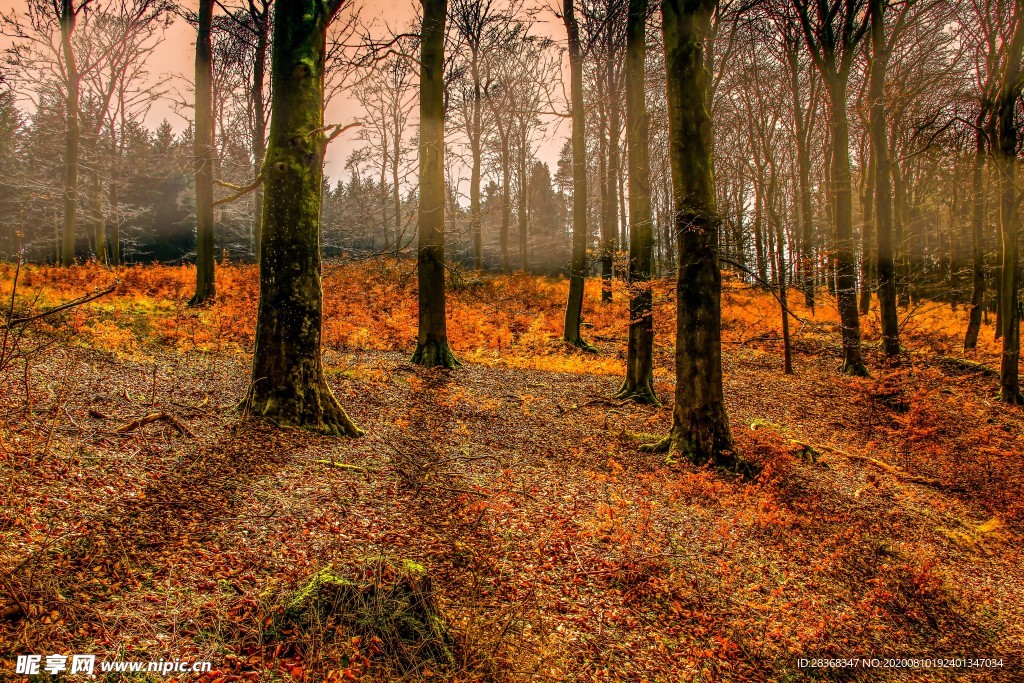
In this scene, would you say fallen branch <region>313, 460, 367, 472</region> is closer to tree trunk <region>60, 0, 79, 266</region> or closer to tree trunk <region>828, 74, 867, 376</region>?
tree trunk <region>828, 74, 867, 376</region>

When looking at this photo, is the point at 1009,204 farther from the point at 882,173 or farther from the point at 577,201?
the point at 577,201

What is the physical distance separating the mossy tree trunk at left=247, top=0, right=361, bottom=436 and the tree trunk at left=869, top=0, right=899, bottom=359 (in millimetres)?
13776

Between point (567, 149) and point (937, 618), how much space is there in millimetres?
39348

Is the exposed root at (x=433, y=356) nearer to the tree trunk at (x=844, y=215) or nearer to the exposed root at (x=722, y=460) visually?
the exposed root at (x=722, y=460)

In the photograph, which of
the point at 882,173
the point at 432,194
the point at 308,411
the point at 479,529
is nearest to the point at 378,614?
the point at 479,529

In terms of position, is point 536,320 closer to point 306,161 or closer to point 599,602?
point 306,161

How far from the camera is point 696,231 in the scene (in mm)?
6574

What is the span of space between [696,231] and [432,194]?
583 centimetres

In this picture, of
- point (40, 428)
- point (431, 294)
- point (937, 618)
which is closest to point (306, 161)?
point (40, 428)

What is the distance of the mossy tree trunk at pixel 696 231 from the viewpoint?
6566 mm

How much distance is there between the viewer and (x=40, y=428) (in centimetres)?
441

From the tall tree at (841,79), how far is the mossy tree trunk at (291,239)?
496 inches

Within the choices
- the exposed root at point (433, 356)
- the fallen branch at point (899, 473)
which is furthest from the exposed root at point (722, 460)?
the exposed root at point (433, 356)

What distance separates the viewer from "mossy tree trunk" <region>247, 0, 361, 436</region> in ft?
18.9
